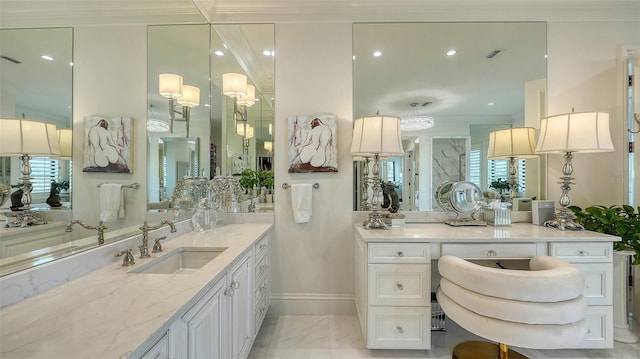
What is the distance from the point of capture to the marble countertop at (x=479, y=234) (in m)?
1.91

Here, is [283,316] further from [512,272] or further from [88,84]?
[88,84]

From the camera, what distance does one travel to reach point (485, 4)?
8.10 feet

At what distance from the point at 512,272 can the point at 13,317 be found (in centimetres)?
204

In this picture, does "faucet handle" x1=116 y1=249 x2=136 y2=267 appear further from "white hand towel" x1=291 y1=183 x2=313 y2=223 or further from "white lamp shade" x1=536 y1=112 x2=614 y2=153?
"white lamp shade" x1=536 y1=112 x2=614 y2=153

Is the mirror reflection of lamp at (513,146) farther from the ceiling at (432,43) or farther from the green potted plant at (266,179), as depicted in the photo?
the green potted plant at (266,179)

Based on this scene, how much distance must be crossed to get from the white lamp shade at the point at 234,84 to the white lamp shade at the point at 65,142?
1.55 m

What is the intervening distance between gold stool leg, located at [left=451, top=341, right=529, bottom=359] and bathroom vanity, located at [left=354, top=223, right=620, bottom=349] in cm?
29

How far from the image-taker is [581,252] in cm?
193

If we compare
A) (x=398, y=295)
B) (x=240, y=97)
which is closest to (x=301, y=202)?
(x=398, y=295)

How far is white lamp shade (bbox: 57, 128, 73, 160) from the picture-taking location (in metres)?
1.15

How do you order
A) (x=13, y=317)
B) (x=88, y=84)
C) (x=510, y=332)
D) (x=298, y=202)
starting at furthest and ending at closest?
(x=298, y=202), (x=510, y=332), (x=88, y=84), (x=13, y=317)

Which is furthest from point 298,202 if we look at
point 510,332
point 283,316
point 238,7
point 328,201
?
point 238,7

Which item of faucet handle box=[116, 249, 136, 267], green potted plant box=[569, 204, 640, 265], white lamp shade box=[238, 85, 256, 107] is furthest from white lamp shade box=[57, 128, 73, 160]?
green potted plant box=[569, 204, 640, 265]

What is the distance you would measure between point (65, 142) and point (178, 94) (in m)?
1.03
